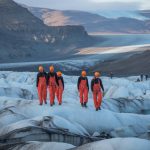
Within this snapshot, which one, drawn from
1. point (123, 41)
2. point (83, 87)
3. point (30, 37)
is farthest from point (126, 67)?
point (123, 41)

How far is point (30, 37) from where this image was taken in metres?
110

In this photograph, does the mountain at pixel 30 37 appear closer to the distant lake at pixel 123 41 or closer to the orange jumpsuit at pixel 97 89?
the distant lake at pixel 123 41

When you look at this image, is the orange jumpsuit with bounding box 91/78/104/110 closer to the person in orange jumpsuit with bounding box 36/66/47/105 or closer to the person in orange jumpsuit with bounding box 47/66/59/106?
the person in orange jumpsuit with bounding box 47/66/59/106

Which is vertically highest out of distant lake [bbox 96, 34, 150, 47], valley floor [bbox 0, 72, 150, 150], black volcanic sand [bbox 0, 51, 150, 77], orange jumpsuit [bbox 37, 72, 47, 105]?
orange jumpsuit [bbox 37, 72, 47, 105]

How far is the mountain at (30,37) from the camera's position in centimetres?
9806

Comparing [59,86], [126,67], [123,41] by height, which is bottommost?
[123,41]

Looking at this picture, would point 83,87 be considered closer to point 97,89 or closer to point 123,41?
point 97,89

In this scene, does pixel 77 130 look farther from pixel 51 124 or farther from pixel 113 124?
pixel 113 124

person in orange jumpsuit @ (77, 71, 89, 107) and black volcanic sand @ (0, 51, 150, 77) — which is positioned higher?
person in orange jumpsuit @ (77, 71, 89, 107)

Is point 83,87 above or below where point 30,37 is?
above

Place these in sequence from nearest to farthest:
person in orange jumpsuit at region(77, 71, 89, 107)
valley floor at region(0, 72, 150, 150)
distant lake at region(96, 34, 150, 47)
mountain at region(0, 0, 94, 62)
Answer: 1. valley floor at region(0, 72, 150, 150)
2. person in orange jumpsuit at region(77, 71, 89, 107)
3. mountain at region(0, 0, 94, 62)
4. distant lake at region(96, 34, 150, 47)

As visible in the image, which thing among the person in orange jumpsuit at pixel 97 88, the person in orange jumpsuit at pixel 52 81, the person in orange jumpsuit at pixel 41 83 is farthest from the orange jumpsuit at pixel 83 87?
the person in orange jumpsuit at pixel 41 83

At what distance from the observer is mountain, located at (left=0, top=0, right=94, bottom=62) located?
3861 inches

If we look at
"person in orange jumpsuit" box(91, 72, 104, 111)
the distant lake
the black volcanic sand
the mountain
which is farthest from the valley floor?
the distant lake
